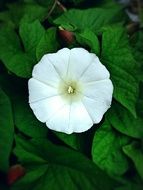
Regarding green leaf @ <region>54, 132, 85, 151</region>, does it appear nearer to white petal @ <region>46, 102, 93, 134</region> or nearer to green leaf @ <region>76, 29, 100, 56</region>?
white petal @ <region>46, 102, 93, 134</region>

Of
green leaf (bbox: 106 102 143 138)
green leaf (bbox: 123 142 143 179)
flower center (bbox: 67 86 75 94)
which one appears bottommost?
green leaf (bbox: 123 142 143 179)

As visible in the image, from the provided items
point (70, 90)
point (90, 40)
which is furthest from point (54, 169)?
point (90, 40)

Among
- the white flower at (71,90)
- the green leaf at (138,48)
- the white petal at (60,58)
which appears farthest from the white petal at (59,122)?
the green leaf at (138,48)

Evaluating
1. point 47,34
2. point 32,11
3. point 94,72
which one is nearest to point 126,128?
point 94,72

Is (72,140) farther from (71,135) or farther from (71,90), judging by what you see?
(71,90)

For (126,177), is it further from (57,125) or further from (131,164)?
(57,125)

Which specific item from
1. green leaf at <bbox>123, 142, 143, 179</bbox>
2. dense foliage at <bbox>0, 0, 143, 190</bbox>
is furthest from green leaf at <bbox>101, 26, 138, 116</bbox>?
green leaf at <bbox>123, 142, 143, 179</bbox>

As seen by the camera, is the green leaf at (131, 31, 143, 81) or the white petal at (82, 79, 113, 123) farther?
the green leaf at (131, 31, 143, 81)
